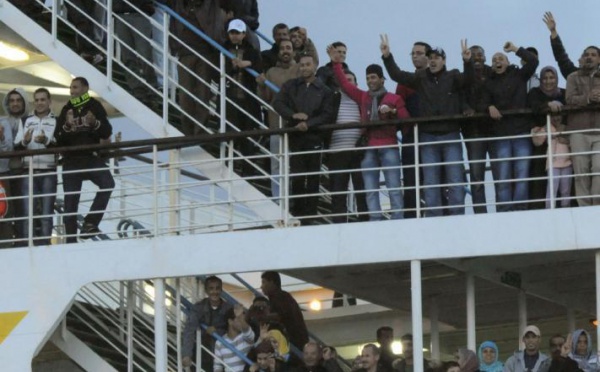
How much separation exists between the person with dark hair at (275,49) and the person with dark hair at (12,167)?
247 centimetres

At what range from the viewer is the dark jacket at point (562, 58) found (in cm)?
1780

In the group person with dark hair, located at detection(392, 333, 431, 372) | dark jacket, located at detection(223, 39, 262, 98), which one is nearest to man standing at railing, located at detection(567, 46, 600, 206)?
person with dark hair, located at detection(392, 333, 431, 372)

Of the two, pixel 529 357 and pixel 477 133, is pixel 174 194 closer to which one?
pixel 477 133

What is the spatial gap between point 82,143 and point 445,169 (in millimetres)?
3480

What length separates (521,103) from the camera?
17625 mm

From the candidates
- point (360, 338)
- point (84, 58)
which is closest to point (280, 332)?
point (84, 58)

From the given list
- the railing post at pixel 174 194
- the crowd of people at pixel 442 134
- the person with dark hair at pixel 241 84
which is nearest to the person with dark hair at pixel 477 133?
the crowd of people at pixel 442 134

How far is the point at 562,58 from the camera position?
58.6ft

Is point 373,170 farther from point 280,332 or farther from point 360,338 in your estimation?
point 360,338

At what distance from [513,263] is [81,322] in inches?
168

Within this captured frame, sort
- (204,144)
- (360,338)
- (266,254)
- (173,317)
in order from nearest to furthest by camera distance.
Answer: (266,254), (204,144), (173,317), (360,338)

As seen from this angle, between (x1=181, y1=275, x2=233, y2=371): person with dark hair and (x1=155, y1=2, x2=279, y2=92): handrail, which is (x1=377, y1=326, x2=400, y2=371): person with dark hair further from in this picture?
(x1=155, y1=2, x2=279, y2=92): handrail

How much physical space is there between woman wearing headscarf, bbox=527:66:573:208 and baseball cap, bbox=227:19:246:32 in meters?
3.04

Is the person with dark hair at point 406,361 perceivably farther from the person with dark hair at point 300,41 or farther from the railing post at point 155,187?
the person with dark hair at point 300,41
